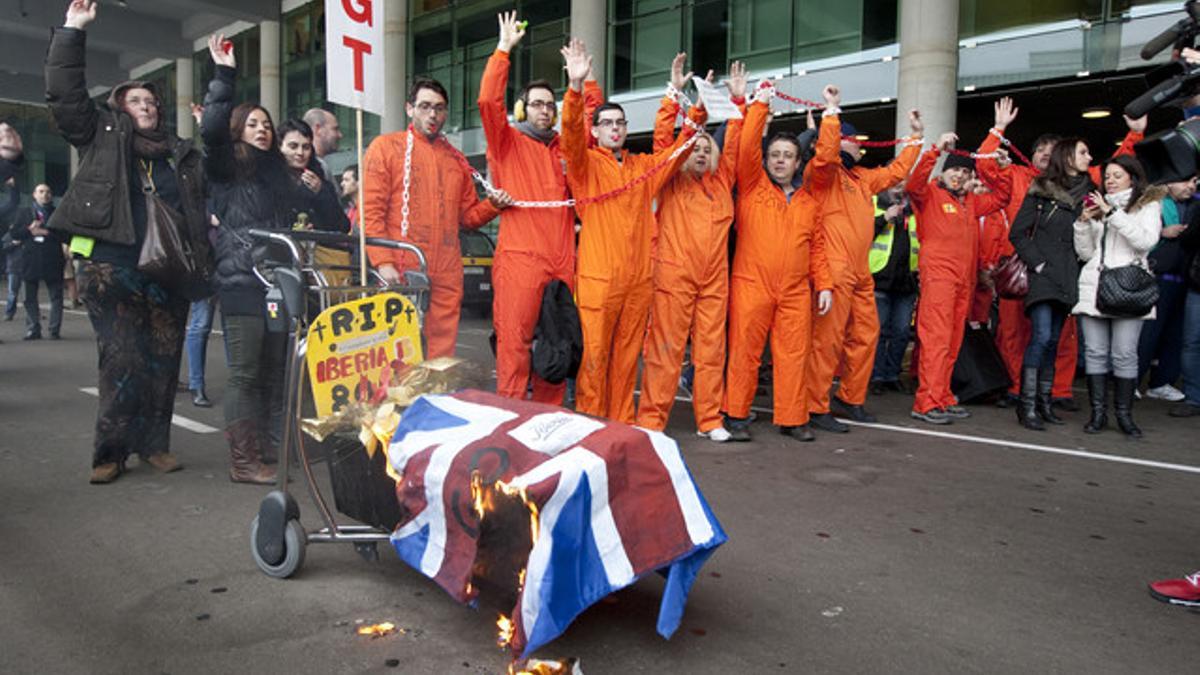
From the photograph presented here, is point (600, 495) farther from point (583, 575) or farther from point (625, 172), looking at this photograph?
point (625, 172)

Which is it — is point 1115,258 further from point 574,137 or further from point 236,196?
point 236,196

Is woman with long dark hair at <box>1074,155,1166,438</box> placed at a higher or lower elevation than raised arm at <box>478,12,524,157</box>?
lower

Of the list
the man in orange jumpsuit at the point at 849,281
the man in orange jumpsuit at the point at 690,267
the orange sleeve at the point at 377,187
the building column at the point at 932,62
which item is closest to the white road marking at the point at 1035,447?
the man in orange jumpsuit at the point at 849,281

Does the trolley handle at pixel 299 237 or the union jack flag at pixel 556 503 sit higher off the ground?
the trolley handle at pixel 299 237

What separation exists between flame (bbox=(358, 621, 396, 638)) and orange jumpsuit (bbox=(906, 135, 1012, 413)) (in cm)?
479

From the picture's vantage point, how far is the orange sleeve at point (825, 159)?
562 centimetres

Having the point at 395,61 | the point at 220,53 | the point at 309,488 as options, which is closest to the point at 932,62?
the point at 220,53

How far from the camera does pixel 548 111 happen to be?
201 inches

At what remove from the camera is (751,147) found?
554 cm

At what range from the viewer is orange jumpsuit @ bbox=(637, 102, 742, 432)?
5.44m

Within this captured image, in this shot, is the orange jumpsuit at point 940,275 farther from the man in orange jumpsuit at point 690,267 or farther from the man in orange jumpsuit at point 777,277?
the man in orange jumpsuit at point 690,267

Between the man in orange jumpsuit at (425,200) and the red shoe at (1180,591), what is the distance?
3.44 m

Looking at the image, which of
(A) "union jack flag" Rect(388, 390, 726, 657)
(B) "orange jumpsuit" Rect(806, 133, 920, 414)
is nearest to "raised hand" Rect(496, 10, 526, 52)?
(A) "union jack flag" Rect(388, 390, 726, 657)

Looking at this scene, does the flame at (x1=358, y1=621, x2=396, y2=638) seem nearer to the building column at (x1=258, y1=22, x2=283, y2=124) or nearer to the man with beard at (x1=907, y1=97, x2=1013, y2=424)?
the man with beard at (x1=907, y1=97, x2=1013, y2=424)
